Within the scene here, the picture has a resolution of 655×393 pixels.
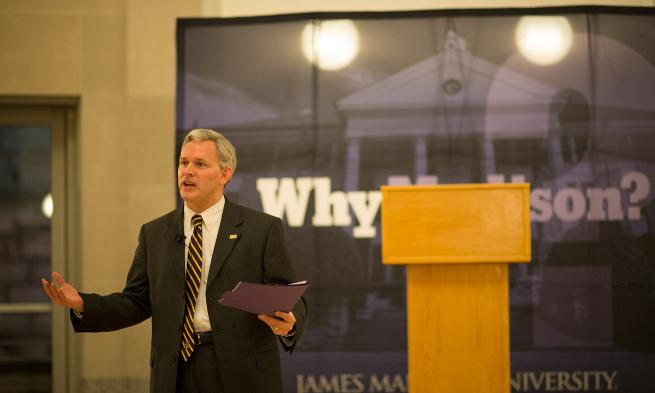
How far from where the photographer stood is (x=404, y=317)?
530 cm

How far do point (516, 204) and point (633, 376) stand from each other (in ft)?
8.26

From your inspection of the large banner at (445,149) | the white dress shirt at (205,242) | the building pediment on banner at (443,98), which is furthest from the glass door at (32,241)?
the white dress shirt at (205,242)

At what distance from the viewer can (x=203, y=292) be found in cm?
262

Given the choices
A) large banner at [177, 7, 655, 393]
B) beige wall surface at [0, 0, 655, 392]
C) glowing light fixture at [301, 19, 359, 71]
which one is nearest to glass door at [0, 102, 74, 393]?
beige wall surface at [0, 0, 655, 392]

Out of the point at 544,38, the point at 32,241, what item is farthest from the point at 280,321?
the point at 32,241

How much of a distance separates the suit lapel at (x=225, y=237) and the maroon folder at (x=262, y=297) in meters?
0.23

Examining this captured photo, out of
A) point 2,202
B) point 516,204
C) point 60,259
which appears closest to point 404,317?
point 516,204

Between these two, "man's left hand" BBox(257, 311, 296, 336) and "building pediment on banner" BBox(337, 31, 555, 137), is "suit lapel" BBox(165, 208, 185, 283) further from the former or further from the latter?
"building pediment on banner" BBox(337, 31, 555, 137)

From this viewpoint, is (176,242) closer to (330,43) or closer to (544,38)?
(330,43)

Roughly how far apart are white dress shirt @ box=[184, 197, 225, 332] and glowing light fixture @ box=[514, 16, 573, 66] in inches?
133

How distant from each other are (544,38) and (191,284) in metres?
3.76

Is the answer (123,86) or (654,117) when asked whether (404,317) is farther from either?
(123,86)

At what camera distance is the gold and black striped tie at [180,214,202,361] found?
2551 millimetres

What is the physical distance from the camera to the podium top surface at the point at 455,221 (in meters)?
3.48
